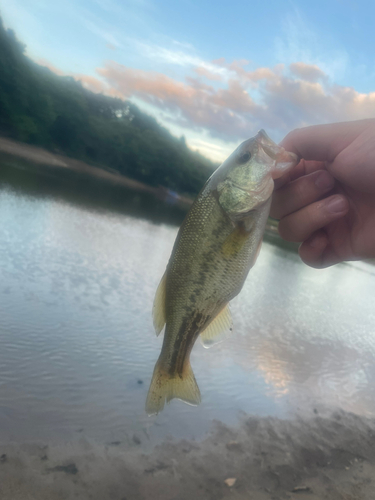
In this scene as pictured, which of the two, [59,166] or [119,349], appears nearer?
[119,349]

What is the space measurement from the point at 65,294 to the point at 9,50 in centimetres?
5409

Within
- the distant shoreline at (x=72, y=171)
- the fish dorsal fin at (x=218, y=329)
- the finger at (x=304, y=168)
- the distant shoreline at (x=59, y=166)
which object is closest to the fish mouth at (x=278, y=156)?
the finger at (x=304, y=168)

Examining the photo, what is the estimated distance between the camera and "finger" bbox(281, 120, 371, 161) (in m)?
2.46

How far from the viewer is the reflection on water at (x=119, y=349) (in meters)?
5.11

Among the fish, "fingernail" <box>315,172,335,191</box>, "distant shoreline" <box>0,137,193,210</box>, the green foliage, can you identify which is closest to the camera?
the fish

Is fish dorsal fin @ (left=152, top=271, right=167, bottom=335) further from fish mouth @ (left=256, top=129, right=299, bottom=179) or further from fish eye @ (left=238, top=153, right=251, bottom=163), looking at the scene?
fish mouth @ (left=256, top=129, right=299, bottom=179)

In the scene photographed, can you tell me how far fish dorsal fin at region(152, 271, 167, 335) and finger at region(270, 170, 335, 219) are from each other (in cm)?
108

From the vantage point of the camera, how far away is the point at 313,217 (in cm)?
258

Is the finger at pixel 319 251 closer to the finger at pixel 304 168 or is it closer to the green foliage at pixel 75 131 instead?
the finger at pixel 304 168

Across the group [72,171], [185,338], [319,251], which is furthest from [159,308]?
[72,171]

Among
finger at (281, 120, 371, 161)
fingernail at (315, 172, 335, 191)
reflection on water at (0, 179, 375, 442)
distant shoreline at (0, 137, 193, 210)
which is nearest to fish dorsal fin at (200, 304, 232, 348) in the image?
fingernail at (315, 172, 335, 191)

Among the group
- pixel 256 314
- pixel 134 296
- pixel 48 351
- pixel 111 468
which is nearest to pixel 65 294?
pixel 134 296

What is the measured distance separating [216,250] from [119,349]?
208 inches

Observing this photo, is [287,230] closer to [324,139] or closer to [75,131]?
[324,139]
